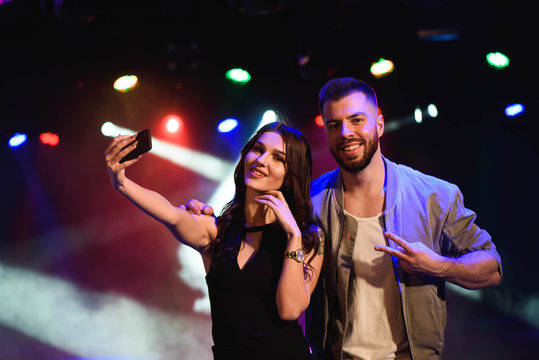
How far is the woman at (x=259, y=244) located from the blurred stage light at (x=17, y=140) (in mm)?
4255

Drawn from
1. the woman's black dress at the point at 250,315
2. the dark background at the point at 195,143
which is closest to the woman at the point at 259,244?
the woman's black dress at the point at 250,315

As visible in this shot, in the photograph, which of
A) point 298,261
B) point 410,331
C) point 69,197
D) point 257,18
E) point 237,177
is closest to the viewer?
point 298,261

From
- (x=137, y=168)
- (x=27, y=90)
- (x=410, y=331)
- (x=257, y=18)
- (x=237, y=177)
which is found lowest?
(x=410, y=331)

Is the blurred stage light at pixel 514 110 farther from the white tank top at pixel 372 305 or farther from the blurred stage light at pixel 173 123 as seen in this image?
the blurred stage light at pixel 173 123

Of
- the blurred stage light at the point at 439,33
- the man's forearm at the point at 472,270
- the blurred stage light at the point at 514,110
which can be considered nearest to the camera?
the man's forearm at the point at 472,270

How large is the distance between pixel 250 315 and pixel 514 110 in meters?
4.81

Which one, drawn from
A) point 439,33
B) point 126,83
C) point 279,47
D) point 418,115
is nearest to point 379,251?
point 439,33

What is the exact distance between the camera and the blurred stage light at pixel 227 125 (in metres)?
6.05

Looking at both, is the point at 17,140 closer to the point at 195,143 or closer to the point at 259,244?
the point at 195,143

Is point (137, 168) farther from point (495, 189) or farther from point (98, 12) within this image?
point (495, 189)

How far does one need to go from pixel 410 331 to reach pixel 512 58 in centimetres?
410

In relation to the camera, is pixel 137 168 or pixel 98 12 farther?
pixel 137 168

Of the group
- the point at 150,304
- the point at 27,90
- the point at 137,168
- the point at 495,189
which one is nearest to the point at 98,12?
the point at 27,90

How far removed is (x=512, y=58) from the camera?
5047mm
